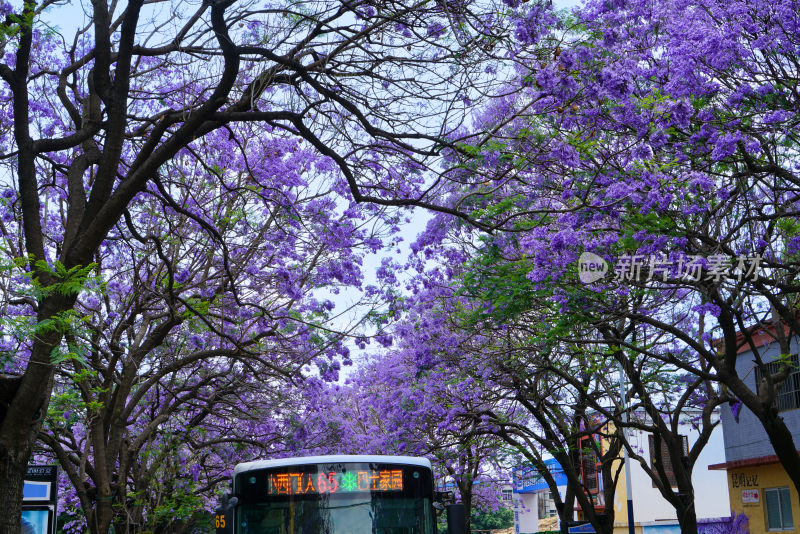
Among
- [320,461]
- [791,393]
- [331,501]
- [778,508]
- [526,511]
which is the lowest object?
[526,511]

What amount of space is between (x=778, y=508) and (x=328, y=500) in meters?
16.3

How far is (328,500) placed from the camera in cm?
933

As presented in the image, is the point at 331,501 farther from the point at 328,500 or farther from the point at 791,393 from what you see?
the point at 791,393

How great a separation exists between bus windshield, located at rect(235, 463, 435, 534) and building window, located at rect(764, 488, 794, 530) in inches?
591

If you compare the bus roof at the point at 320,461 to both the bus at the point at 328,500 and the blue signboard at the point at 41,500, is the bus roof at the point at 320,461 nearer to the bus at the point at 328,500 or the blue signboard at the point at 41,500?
the bus at the point at 328,500

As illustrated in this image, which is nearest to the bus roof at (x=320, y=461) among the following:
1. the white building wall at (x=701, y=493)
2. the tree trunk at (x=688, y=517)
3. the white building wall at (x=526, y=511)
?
the tree trunk at (x=688, y=517)

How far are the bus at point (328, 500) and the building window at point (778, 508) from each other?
15.0 meters

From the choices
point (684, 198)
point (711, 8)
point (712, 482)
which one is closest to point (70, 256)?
point (684, 198)

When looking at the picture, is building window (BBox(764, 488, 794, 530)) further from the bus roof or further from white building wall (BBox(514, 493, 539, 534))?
white building wall (BBox(514, 493, 539, 534))

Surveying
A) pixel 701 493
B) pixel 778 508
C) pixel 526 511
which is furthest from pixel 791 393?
pixel 526 511

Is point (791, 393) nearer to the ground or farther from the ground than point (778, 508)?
farther from the ground

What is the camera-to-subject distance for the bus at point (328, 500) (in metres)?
9.23

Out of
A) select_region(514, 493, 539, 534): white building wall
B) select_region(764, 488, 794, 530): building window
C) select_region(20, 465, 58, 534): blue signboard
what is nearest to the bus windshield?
select_region(20, 465, 58, 534): blue signboard

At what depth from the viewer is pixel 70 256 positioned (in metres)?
8.15
